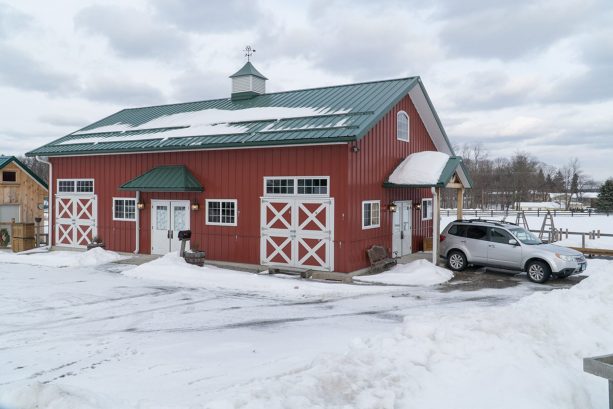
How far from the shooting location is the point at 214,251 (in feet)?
55.0

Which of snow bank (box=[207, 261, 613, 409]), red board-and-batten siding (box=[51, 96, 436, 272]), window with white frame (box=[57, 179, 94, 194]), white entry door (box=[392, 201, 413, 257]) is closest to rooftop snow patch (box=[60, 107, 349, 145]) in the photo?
red board-and-batten siding (box=[51, 96, 436, 272])

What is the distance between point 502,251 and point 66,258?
581 inches

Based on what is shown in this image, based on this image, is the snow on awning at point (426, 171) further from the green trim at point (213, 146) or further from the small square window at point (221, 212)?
the small square window at point (221, 212)

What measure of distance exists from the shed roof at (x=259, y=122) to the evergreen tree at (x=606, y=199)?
143ft

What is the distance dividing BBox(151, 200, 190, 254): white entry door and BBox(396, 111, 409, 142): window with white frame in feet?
25.9

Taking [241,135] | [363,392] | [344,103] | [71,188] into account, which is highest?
[344,103]

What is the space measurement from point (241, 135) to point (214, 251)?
404cm

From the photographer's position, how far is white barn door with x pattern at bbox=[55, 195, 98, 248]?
19.7 metres

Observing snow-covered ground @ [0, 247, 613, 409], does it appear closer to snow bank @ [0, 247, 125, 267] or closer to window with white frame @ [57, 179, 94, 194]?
snow bank @ [0, 247, 125, 267]

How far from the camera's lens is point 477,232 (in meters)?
15.5

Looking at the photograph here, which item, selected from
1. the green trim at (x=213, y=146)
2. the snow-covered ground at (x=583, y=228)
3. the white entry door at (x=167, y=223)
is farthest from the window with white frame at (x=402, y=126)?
the snow-covered ground at (x=583, y=228)

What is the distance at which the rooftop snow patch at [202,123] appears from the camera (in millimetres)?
16844

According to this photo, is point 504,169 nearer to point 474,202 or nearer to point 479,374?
point 474,202

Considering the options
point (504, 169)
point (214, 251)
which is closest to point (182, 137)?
point (214, 251)
